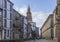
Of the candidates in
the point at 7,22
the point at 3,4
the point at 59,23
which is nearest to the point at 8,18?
the point at 7,22

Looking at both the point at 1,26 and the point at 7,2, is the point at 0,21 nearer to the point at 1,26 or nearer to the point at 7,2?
the point at 1,26

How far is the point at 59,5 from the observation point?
16.7m

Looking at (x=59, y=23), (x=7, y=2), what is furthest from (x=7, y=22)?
(x=59, y=23)

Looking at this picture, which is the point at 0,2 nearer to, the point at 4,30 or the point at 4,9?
the point at 4,9

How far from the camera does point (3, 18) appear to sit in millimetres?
61594

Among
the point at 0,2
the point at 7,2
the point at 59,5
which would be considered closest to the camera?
the point at 59,5

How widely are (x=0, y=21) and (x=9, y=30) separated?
24.1 feet

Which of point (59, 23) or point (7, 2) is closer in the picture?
point (59, 23)

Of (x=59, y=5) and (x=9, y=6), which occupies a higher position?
(x=9, y=6)

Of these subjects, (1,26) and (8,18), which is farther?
(8,18)

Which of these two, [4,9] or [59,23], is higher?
[4,9]

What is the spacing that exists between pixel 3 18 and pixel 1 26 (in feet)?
10.3

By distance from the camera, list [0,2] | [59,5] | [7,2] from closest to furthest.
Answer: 1. [59,5]
2. [0,2]
3. [7,2]

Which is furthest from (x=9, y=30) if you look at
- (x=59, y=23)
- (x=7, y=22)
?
(x=59, y=23)
